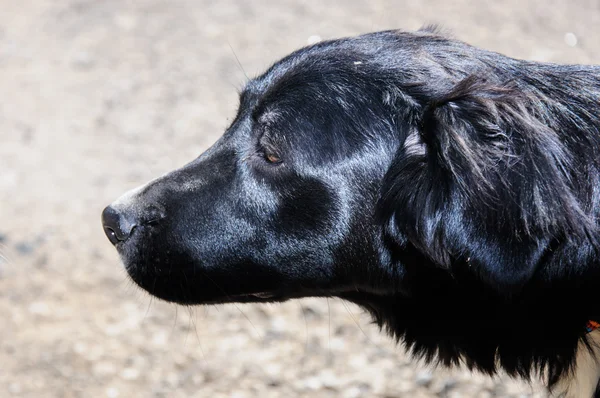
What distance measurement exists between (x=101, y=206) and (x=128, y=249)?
244 cm

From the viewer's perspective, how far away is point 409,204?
2289 mm

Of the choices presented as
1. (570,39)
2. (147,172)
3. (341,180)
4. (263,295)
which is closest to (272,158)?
(341,180)

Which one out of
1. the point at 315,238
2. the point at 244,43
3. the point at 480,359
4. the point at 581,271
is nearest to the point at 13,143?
the point at 244,43

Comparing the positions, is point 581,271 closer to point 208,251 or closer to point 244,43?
point 208,251

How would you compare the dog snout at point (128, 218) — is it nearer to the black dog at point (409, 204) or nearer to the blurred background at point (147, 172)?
the black dog at point (409, 204)

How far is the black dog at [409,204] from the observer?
6.91 feet

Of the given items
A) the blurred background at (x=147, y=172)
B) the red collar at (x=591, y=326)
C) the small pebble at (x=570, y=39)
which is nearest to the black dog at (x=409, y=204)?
the red collar at (x=591, y=326)

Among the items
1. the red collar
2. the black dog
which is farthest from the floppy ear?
the red collar

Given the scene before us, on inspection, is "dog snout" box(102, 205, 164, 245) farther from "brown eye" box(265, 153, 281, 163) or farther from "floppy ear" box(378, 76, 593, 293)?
"floppy ear" box(378, 76, 593, 293)

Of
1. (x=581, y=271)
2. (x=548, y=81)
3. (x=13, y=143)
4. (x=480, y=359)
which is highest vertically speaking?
(x=548, y=81)

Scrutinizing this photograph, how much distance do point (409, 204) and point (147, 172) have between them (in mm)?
3305

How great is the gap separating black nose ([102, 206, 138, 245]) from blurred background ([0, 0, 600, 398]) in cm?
133

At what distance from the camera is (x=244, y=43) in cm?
690

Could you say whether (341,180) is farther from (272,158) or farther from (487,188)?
(487,188)
